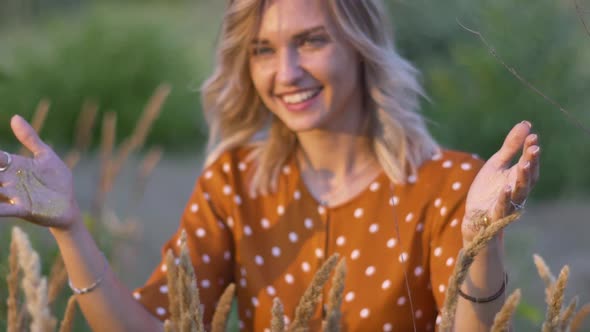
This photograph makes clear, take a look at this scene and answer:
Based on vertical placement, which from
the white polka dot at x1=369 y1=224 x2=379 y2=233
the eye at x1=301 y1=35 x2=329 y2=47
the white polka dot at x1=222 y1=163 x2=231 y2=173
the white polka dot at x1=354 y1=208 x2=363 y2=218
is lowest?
the white polka dot at x1=369 y1=224 x2=379 y2=233

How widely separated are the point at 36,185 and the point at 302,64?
71 centimetres

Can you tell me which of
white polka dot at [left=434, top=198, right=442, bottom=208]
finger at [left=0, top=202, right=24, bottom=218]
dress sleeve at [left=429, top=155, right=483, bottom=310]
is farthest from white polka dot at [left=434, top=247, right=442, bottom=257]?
finger at [left=0, top=202, right=24, bottom=218]

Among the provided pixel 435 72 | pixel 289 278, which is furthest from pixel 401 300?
pixel 435 72

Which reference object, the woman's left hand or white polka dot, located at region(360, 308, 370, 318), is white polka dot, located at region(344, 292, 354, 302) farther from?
the woman's left hand

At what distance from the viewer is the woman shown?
87.1 inches

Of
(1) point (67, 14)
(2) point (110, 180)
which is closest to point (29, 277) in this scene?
(2) point (110, 180)

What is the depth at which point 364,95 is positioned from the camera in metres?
2.43

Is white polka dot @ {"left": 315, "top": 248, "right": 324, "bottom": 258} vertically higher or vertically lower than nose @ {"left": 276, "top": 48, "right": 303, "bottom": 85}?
lower

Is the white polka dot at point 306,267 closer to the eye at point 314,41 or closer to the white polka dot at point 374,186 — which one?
the white polka dot at point 374,186

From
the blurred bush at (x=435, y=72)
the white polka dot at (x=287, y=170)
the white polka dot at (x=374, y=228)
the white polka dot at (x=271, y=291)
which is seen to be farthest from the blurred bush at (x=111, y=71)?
the white polka dot at (x=374, y=228)

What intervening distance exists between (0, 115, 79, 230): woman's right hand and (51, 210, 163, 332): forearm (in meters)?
0.05

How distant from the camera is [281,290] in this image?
7.66 feet

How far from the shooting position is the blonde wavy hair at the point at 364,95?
2.29 meters

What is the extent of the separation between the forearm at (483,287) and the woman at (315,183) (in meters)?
0.30
